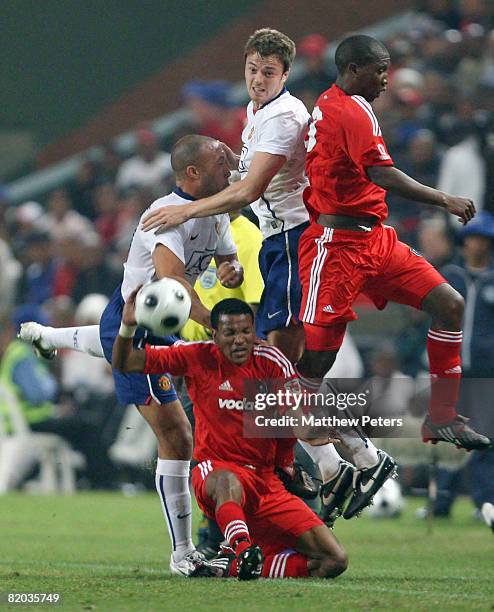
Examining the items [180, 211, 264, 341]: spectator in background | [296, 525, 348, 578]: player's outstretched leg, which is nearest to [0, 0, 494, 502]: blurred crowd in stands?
[180, 211, 264, 341]: spectator in background

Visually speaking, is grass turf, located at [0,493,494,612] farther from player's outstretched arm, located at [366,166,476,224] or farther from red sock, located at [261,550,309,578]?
player's outstretched arm, located at [366,166,476,224]

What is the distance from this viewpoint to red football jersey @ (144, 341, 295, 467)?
25.6 ft

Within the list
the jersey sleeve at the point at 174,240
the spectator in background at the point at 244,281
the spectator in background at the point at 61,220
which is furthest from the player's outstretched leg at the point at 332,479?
the spectator in background at the point at 61,220

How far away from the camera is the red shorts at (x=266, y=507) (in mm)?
7746

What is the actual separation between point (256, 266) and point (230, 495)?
2.18 metres

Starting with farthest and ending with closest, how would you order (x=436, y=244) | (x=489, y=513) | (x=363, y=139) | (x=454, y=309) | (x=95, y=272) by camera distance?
(x=95, y=272), (x=436, y=244), (x=489, y=513), (x=454, y=309), (x=363, y=139)

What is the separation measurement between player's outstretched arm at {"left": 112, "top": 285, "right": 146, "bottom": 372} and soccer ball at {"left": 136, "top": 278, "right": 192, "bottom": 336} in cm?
16

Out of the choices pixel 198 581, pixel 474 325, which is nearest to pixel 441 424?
pixel 198 581

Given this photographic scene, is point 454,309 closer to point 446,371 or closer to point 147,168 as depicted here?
point 446,371

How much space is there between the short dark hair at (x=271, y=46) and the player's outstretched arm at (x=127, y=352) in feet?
5.11

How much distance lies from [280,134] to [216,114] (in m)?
8.20

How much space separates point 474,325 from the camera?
11617 mm

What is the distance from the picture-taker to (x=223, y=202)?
7.79 m

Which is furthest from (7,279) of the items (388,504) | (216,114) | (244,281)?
(244,281)
